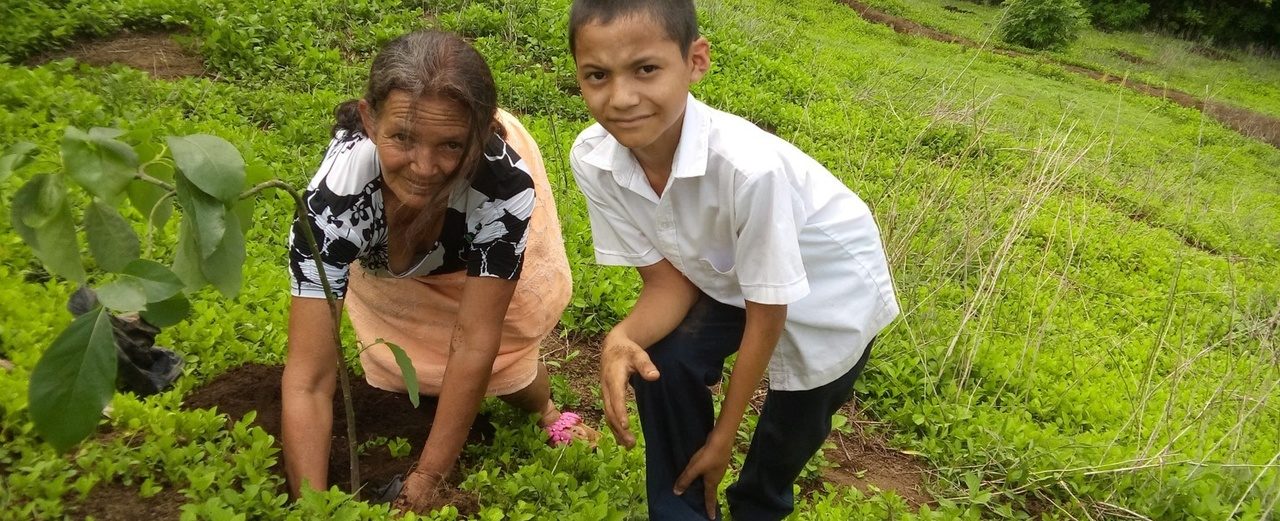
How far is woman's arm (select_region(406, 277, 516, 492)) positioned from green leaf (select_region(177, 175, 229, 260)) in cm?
108

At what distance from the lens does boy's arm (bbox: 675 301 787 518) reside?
1876 millimetres

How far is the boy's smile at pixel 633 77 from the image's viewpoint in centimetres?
175

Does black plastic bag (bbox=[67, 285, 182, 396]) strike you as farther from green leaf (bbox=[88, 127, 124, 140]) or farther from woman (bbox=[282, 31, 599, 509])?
green leaf (bbox=[88, 127, 124, 140])

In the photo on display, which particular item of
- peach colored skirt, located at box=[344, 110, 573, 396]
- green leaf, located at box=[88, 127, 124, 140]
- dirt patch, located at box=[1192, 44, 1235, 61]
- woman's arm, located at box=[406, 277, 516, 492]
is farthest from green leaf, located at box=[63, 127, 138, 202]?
dirt patch, located at box=[1192, 44, 1235, 61]

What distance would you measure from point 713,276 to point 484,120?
2.04 ft

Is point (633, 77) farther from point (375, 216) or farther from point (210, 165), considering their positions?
point (210, 165)

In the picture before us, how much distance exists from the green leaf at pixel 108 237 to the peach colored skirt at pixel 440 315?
1423 millimetres

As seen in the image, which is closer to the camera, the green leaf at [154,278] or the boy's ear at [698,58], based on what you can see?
the green leaf at [154,278]

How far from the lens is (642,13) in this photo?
5.74 feet

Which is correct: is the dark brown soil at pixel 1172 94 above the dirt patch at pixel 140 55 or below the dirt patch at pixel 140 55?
below

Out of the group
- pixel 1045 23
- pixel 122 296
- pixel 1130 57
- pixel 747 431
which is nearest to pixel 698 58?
pixel 122 296

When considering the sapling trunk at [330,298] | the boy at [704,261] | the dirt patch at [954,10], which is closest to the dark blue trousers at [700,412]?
the boy at [704,261]

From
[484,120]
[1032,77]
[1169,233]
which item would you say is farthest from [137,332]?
[1032,77]

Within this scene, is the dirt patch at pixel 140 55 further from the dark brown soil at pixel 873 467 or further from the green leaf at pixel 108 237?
the green leaf at pixel 108 237
